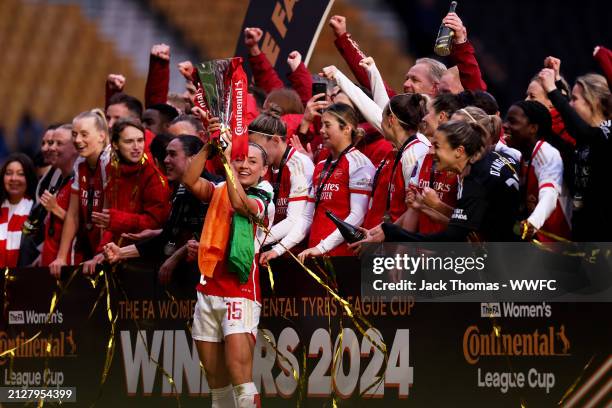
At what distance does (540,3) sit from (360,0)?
1.83 metres

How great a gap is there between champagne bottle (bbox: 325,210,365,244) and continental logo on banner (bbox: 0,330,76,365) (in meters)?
2.16

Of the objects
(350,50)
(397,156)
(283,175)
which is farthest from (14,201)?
(397,156)

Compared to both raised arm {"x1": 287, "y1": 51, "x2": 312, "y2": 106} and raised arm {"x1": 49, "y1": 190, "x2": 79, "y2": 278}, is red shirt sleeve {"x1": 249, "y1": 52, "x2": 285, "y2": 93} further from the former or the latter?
raised arm {"x1": 49, "y1": 190, "x2": 79, "y2": 278}

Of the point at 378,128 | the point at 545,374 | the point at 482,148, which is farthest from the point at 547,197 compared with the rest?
the point at 378,128

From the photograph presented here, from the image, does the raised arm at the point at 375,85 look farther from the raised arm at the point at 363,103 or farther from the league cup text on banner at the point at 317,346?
the league cup text on banner at the point at 317,346

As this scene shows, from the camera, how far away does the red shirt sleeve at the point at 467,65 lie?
25.9ft

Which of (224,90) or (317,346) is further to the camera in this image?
(317,346)

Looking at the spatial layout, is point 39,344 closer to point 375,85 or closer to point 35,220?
point 35,220

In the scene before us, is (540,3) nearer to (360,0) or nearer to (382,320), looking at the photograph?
(360,0)

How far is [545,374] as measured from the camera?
6523 millimetres

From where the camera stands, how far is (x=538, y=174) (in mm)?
6875

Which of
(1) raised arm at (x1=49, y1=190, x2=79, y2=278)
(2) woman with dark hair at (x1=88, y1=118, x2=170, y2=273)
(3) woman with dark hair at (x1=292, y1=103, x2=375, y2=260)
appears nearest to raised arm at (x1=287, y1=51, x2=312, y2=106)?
(2) woman with dark hair at (x1=88, y1=118, x2=170, y2=273)

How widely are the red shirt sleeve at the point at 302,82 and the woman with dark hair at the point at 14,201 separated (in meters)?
2.19

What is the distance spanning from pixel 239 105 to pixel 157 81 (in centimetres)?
346
